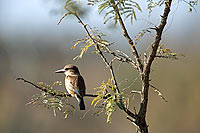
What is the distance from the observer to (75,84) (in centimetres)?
132

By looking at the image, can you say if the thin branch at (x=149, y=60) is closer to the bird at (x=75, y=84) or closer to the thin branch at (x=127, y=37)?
the thin branch at (x=127, y=37)

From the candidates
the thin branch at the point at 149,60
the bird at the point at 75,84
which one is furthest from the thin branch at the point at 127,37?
the bird at the point at 75,84

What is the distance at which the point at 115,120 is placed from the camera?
6801 mm

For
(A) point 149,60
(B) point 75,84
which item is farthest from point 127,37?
(B) point 75,84

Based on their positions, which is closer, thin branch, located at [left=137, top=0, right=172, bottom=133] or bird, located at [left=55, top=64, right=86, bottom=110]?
thin branch, located at [left=137, top=0, right=172, bottom=133]

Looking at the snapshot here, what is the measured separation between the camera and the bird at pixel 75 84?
1.20m

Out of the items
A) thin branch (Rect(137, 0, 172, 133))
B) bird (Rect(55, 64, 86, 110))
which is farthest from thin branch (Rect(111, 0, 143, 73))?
bird (Rect(55, 64, 86, 110))

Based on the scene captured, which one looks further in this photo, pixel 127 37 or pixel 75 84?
pixel 75 84

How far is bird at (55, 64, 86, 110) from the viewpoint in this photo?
1196 mm

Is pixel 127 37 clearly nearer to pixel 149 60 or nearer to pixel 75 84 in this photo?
pixel 149 60

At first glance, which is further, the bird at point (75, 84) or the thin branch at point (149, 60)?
the bird at point (75, 84)

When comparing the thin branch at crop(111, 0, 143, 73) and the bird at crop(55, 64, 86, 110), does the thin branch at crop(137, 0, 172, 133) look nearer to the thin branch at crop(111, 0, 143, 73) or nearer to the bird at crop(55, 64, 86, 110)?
the thin branch at crop(111, 0, 143, 73)

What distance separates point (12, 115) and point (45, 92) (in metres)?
6.97

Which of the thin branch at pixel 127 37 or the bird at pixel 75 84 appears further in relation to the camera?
the bird at pixel 75 84
